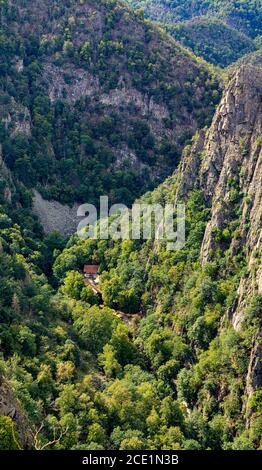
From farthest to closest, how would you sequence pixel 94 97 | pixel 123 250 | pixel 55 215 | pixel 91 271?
1. pixel 94 97
2. pixel 55 215
3. pixel 91 271
4. pixel 123 250

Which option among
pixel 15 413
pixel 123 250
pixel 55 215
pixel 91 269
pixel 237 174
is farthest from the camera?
pixel 55 215

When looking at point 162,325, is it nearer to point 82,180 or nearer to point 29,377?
point 29,377

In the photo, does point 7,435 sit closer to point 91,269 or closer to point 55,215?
point 91,269

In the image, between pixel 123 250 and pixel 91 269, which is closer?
pixel 123 250

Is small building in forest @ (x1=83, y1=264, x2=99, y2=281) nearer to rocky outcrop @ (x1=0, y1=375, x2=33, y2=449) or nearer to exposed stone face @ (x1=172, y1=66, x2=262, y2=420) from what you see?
exposed stone face @ (x1=172, y1=66, x2=262, y2=420)

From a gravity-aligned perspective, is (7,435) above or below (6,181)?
below

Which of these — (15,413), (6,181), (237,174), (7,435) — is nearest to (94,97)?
(6,181)

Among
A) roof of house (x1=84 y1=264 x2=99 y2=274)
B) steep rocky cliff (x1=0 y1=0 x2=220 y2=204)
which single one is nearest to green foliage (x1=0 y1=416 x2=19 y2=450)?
roof of house (x1=84 y1=264 x2=99 y2=274)

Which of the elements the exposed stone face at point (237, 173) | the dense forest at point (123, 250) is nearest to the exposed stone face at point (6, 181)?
the dense forest at point (123, 250)

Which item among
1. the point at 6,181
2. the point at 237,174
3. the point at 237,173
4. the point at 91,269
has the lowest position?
the point at 91,269
